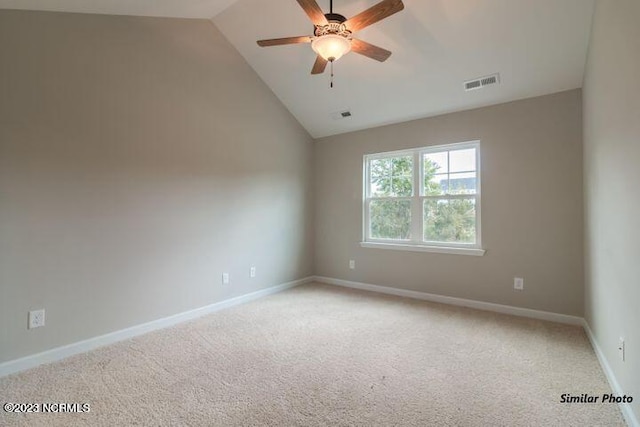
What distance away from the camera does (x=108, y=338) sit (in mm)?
2785

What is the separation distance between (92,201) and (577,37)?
4.47 meters

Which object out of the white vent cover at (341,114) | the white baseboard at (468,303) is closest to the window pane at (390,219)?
the white baseboard at (468,303)

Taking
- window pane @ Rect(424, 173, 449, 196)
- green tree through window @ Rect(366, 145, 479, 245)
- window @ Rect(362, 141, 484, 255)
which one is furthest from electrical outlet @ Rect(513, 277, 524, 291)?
window pane @ Rect(424, 173, 449, 196)

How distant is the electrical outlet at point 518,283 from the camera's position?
3.47 m

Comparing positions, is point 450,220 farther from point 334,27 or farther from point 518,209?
point 334,27

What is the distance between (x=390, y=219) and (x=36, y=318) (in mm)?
3935

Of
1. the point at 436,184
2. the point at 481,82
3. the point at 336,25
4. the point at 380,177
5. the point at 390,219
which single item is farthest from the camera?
the point at 380,177

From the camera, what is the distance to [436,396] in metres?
1.99

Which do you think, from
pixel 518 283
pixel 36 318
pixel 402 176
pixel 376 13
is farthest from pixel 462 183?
pixel 36 318

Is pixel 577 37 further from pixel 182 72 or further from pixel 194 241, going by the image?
pixel 194 241

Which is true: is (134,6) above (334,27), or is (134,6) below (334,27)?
above

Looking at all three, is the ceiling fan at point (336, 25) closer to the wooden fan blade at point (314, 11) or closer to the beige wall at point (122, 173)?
the wooden fan blade at point (314, 11)

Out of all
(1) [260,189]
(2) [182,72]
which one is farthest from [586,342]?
(2) [182,72]

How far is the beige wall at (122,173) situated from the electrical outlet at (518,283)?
3.06 metres
